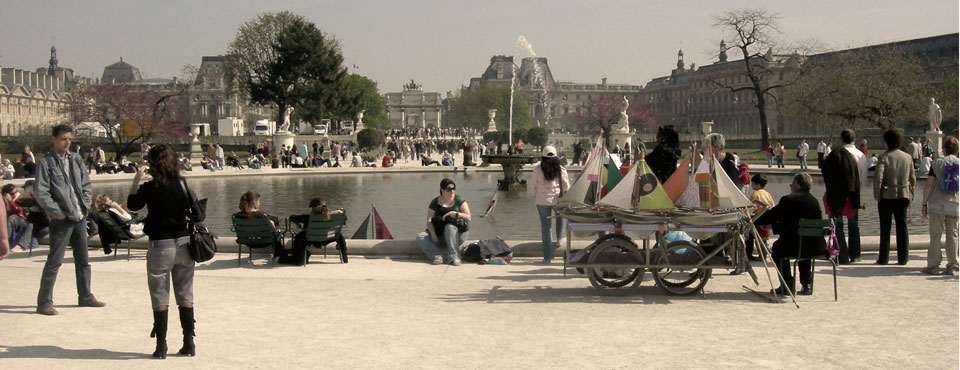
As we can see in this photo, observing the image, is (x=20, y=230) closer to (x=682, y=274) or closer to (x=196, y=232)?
(x=196, y=232)

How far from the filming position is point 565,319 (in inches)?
330

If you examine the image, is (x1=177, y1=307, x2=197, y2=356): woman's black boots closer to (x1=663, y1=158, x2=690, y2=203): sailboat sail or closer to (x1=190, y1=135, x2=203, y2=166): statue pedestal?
(x1=663, y1=158, x2=690, y2=203): sailboat sail

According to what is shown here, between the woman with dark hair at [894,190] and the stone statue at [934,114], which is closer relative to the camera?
the woman with dark hair at [894,190]

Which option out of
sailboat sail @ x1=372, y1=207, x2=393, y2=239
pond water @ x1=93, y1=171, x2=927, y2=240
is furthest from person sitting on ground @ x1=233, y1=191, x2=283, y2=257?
pond water @ x1=93, y1=171, x2=927, y2=240

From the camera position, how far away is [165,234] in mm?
7094

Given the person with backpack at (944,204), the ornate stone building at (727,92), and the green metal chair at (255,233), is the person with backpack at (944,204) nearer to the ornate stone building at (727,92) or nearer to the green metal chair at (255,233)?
the green metal chair at (255,233)

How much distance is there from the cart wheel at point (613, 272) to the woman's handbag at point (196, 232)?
389 centimetres

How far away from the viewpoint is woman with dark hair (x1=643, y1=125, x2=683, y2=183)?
10.8 meters

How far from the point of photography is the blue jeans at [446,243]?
11.9 m

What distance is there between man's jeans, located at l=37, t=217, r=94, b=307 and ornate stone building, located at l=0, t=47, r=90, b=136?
98.3 metres

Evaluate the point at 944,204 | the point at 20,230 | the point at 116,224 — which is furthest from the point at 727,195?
the point at 20,230

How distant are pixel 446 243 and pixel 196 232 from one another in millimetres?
5159

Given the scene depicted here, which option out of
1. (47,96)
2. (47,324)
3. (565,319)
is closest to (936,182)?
(565,319)

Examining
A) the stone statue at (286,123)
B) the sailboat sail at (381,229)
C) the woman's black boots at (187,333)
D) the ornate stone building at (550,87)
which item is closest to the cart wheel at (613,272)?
the woman's black boots at (187,333)
